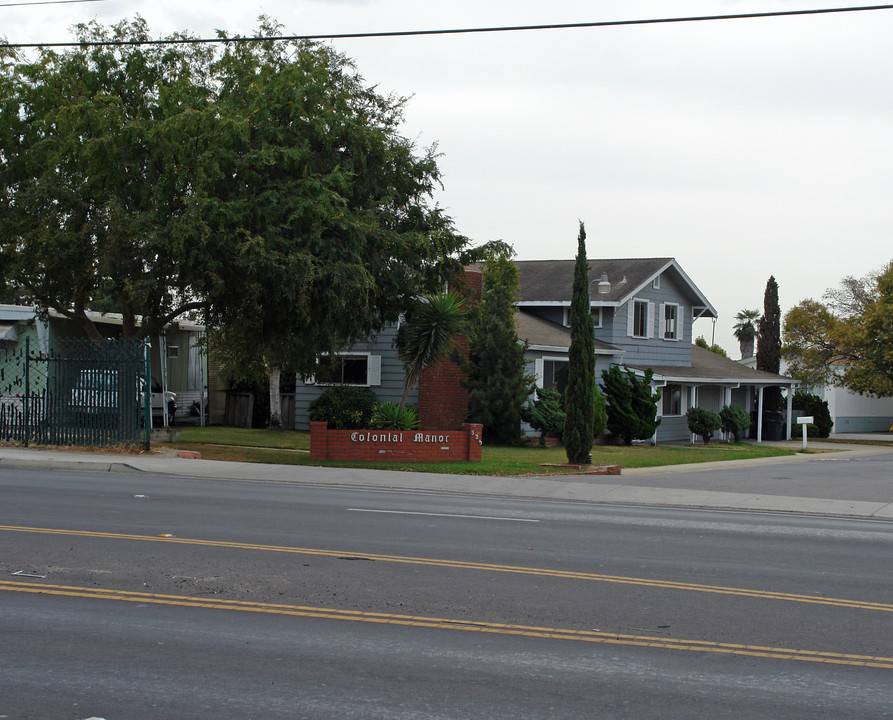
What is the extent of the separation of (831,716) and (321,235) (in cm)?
1734

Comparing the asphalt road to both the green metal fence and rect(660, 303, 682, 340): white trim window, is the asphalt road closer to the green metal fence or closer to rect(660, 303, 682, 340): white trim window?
the green metal fence

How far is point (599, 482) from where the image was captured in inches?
780

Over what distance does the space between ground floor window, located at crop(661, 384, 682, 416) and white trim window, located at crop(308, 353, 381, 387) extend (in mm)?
11609

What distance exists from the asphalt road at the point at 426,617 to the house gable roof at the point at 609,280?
2286 cm

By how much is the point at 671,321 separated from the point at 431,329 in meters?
15.9

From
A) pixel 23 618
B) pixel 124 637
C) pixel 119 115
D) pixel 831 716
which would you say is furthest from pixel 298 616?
Answer: pixel 119 115

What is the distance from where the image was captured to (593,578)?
9172mm

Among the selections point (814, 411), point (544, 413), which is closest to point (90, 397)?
point (544, 413)

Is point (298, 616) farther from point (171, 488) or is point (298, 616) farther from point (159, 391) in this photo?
point (159, 391)

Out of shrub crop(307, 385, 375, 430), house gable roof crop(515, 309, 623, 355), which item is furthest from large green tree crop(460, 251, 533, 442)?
shrub crop(307, 385, 375, 430)

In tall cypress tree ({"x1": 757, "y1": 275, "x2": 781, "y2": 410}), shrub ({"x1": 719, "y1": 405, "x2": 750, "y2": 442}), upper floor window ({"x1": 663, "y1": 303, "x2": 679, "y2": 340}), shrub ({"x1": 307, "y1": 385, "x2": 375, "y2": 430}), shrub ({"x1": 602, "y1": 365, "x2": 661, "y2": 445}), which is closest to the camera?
shrub ({"x1": 307, "y1": 385, "x2": 375, "y2": 430})

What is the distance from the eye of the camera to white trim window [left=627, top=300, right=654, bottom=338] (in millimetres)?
35969

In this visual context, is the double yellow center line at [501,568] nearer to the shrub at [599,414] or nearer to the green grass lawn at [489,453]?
the green grass lawn at [489,453]

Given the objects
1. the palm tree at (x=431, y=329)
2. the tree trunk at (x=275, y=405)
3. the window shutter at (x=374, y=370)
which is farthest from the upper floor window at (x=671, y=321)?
the tree trunk at (x=275, y=405)
